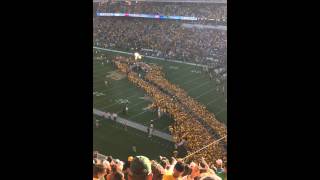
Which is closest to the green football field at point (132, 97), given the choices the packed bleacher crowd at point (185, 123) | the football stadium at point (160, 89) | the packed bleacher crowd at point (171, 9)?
the football stadium at point (160, 89)

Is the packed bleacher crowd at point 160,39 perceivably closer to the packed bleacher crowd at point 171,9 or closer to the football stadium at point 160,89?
the football stadium at point 160,89

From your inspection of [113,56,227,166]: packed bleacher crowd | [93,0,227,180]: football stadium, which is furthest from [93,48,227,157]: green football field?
[113,56,227,166]: packed bleacher crowd

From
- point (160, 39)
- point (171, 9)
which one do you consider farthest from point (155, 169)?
point (171, 9)

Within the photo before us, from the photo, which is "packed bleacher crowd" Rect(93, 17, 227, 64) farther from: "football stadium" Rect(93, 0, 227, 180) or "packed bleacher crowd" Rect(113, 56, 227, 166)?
"packed bleacher crowd" Rect(113, 56, 227, 166)

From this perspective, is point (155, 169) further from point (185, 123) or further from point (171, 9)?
point (171, 9)
